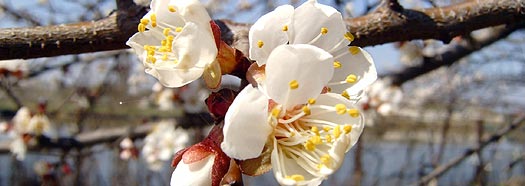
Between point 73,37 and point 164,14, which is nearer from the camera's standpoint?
point 164,14

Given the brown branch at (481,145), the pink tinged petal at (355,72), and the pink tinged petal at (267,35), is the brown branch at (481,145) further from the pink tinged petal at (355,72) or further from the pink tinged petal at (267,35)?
the pink tinged petal at (267,35)

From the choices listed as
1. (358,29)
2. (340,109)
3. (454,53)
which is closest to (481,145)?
(454,53)

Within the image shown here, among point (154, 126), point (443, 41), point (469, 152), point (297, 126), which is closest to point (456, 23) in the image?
point (443, 41)

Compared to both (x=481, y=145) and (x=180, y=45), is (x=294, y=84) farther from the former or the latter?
(x=481, y=145)

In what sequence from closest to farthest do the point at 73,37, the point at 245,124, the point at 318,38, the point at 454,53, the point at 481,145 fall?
the point at 245,124
the point at 318,38
the point at 73,37
the point at 454,53
the point at 481,145

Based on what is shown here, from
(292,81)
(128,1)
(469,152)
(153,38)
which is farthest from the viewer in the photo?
(469,152)

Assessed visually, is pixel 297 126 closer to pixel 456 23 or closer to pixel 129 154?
pixel 456 23

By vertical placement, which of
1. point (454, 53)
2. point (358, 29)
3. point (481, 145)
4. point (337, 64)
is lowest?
point (481, 145)

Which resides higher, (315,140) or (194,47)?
(194,47)
